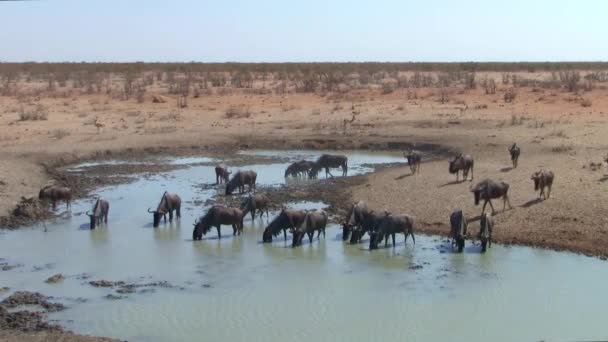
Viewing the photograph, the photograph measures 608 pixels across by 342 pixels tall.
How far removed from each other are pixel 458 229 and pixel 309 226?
2960mm

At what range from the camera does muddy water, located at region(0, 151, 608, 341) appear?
430 inches

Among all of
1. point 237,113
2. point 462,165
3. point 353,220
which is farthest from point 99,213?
point 237,113

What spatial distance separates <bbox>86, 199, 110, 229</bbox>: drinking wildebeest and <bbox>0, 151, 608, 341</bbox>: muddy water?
33 centimetres

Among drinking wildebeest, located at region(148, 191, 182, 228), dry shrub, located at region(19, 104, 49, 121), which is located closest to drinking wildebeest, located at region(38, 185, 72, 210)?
drinking wildebeest, located at region(148, 191, 182, 228)

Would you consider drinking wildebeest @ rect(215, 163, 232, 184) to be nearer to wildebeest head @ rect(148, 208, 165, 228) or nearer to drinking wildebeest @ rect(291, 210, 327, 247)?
wildebeest head @ rect(148, 208, 165, 228)

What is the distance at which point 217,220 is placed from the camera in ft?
52.8

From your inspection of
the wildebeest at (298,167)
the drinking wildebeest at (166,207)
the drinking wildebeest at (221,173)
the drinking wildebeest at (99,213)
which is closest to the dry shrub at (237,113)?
the wildebeest at (298,167)

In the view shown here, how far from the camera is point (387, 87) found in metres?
48.0

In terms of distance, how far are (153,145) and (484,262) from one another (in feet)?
57.1

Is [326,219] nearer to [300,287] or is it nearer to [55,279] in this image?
[300,287]

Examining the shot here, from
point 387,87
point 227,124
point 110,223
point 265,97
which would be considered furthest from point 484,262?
point 387,87

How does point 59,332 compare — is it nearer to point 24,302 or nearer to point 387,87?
point 24,302

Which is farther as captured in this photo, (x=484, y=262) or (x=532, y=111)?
(x=532, y=111)

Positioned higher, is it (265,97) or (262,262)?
(265,97)
